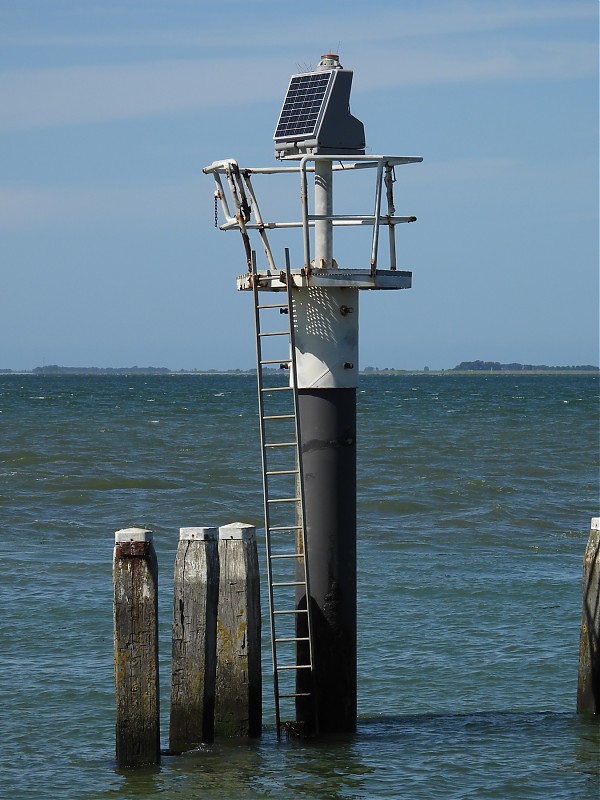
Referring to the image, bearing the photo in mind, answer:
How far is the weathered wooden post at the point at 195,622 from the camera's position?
8164 mm

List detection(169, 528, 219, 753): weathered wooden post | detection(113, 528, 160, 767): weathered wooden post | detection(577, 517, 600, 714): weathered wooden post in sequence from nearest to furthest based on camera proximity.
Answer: detection(113, 528, 160, 767): weathered wooden post < detection(169, 528, 219, 753): weathered wooden post < detection(577, 517, 600, 714): weathered wooden post

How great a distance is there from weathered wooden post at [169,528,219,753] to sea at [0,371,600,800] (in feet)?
1.46

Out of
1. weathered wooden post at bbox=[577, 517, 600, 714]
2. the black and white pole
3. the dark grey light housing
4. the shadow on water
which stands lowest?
the shadow on water

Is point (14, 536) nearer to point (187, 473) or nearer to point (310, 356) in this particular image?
point (187, 473)

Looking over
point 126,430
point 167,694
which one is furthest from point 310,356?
point 126,430

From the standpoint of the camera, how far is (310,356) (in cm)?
885

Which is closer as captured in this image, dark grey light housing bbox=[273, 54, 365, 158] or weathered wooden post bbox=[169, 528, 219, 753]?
weathered wooden post bbox=[169, 528, 219, 753]

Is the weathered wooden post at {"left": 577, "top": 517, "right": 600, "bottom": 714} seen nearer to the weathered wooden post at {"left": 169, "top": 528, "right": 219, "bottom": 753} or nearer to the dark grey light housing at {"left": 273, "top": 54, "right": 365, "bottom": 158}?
the weathered wooden post at {"left": 169, "top": 528, "right": 219, "bottom": 753}

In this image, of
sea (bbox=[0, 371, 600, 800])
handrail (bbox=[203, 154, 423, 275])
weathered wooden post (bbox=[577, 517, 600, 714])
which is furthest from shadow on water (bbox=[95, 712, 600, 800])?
handrail (bbox=[203, 154, 423, 275])

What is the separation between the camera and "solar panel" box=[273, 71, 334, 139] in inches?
A: 344

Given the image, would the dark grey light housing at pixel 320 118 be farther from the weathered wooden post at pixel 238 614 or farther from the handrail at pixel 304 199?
the weathered wooden post at pixel 238 614

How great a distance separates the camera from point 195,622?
8.18 metres

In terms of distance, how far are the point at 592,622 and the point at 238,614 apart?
8.88ft

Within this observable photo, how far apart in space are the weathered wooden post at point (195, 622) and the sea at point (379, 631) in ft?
1.46
